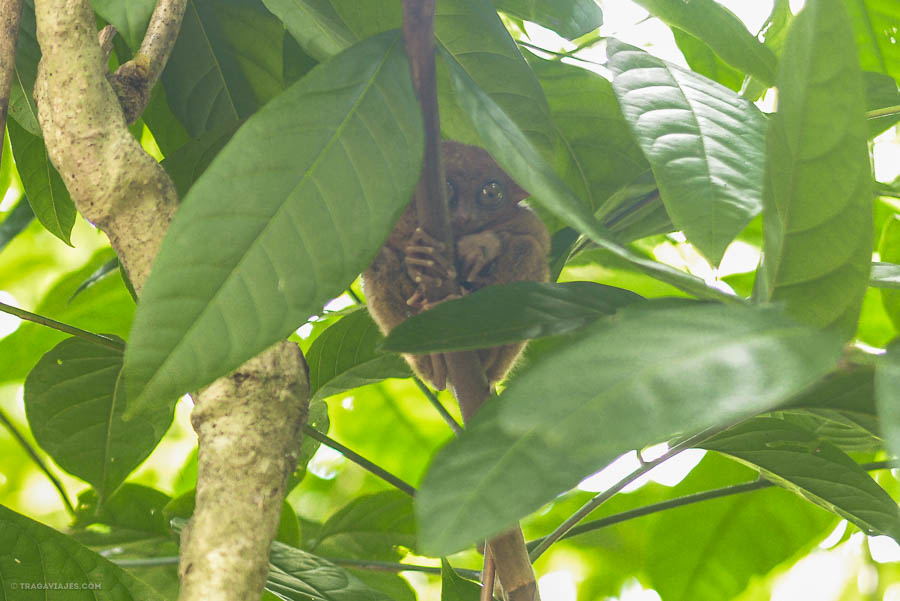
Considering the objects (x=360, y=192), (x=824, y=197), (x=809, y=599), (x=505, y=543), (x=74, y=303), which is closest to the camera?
(x=824, y=197)

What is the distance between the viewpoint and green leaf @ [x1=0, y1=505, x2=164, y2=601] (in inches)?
37.5

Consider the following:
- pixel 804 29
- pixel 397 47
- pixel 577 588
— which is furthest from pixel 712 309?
pixel 577 588

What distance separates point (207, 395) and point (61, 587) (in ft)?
1.36

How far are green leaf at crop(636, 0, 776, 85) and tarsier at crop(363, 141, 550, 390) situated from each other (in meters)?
0.44

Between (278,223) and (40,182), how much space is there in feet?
2.83

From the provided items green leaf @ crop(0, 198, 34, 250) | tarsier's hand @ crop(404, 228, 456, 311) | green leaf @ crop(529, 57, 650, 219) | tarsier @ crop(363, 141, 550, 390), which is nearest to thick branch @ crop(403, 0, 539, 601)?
tarsier's hand @ crop(404, 228, 456, 311)

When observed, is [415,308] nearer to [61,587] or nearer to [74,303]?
[61,587]

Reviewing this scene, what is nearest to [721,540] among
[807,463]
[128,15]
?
[807,463]

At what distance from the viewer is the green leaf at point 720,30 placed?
3.25 ft

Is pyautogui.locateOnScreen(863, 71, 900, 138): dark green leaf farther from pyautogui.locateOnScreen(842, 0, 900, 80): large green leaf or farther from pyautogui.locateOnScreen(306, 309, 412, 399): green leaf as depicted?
pyautogui.locateOnScreen(306, 309, 412, 399): green leaf

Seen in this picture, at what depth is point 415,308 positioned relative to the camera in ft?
3.86

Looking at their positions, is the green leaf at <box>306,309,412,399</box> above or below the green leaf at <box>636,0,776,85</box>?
below

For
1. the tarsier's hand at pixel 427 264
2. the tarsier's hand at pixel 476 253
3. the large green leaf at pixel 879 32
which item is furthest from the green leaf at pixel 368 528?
the large green leaf at pixel 879 32

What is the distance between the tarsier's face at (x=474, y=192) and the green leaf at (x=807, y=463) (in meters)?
0.62
